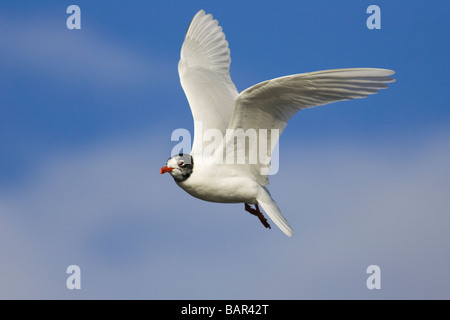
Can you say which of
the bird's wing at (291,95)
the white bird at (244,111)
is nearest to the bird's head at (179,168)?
the white bird at (244,111)

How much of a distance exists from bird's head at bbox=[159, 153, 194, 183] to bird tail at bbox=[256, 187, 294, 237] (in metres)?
1.13

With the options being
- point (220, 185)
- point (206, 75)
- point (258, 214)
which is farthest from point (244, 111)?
point (206, 75)

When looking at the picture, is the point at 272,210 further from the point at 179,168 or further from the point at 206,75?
the point at 206,75

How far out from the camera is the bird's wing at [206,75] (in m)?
10.1

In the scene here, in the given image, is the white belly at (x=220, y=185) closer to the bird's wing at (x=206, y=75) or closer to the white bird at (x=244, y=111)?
the white bird at (x=244, y=111)

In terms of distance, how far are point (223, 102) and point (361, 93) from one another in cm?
301

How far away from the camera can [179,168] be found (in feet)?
28.4

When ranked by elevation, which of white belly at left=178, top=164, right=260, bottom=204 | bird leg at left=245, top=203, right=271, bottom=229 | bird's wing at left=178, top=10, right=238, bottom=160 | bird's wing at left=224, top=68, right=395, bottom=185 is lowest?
bird leg at left=245, top=203, right=271, bottom=229

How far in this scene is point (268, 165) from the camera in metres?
9.16

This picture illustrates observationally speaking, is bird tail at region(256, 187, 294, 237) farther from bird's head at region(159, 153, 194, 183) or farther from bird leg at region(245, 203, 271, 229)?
bird's head at region(159, 153, 194, 183)

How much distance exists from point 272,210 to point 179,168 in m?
1.49

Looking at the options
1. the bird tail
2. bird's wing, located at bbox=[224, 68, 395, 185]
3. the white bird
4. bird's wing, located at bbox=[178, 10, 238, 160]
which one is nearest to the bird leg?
the white bird

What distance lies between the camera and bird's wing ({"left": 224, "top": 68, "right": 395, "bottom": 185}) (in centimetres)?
784

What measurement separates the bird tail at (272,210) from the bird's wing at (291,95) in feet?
2.04
